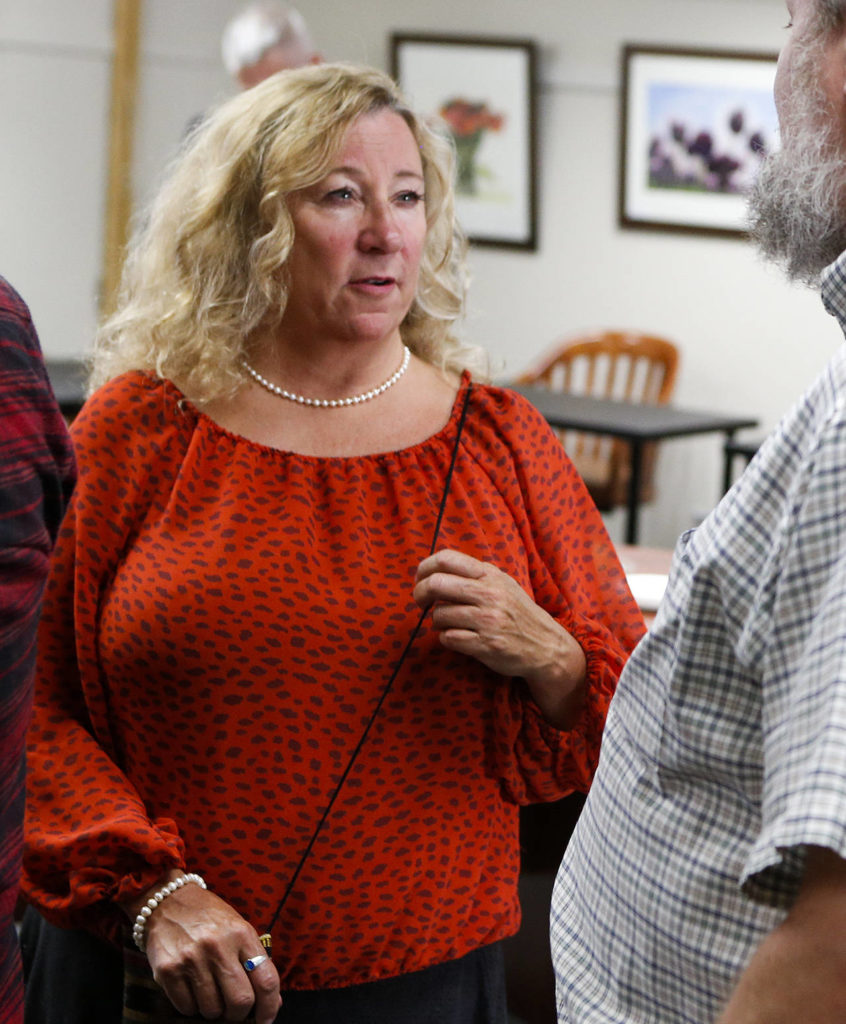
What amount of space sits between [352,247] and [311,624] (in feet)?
1.55

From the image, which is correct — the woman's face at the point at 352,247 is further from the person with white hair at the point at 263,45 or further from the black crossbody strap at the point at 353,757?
the person with white hair at the point at 263,45

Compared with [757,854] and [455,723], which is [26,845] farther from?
[757,854]

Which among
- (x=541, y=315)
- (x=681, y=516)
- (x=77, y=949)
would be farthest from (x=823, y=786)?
(x=541, y=315)

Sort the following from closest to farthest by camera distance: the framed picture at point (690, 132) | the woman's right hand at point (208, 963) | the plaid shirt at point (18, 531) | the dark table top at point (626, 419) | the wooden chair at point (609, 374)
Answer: the plaid shirt at point (18, 531)
the woman's right hand at point (208, 963)
the dark table top at point (626, 419)
the wooden chair at point (609, 374)
the framed picture at point (690, 132)

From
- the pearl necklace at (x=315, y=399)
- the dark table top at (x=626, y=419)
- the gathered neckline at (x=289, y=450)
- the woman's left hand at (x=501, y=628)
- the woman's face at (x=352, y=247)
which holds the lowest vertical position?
the dark table top at (x=626, y=419)

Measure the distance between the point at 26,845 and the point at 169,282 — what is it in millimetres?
747

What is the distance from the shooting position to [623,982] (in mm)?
1088

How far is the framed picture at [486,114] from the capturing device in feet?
23.3

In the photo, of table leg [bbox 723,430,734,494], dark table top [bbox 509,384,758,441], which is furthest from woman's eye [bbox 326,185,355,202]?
table leg [bbox 723,430,734,494]

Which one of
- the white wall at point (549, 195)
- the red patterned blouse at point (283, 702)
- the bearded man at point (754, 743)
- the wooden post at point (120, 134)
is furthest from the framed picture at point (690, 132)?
the bearded man at point (754, 743)

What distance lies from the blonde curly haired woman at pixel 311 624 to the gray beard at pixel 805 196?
584mm

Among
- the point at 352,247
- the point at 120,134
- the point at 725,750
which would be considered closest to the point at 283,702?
the point at 352,247

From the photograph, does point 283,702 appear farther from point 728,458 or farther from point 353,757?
point 728,458

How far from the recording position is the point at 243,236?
183 cm
